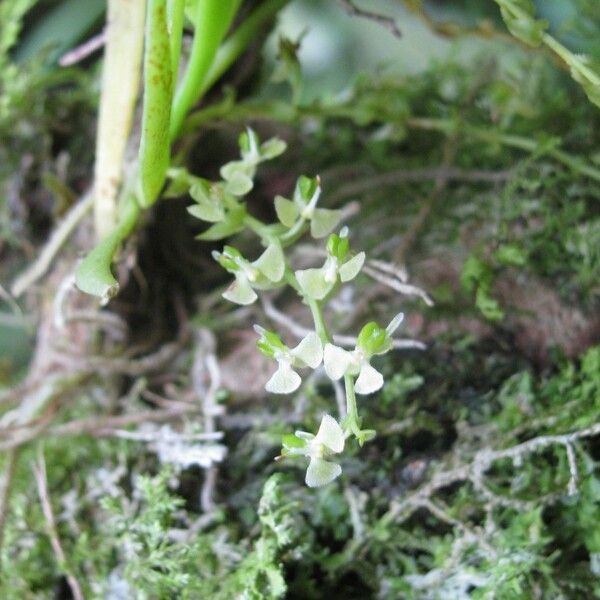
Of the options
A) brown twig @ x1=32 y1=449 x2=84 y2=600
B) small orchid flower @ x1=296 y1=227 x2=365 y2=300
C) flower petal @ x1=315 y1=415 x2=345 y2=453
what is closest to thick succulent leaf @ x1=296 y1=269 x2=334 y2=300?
small orchid flower @ x1=296 y1=227 x2=365 y2=300

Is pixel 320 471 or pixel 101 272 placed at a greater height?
pixel 101 272

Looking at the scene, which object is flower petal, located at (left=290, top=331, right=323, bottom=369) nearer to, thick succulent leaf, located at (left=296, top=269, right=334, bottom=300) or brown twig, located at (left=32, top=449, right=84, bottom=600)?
thick succulent leaf, located at (left=296, top=269, right=334, bottom=300)

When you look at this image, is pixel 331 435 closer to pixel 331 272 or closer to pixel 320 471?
pixel 320 471

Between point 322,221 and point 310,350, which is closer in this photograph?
point 310,350

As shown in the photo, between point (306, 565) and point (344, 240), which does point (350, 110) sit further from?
point (306, 565)

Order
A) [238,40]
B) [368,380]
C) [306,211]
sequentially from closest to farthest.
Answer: [368,380] < [306,211] < [238,40]

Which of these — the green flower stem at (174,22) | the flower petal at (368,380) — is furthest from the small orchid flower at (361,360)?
the green flower stem at (174,22)

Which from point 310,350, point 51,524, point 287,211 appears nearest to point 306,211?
point 287,211
